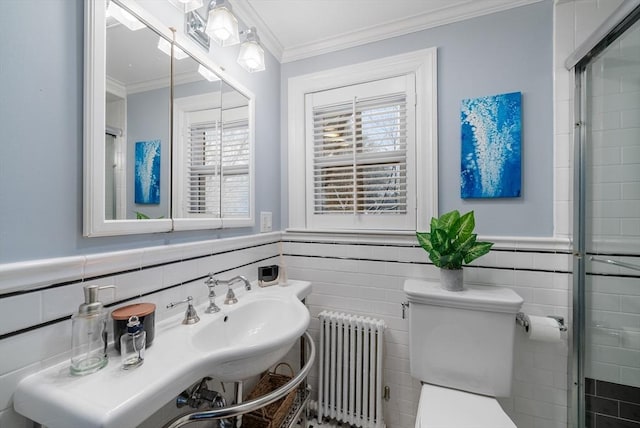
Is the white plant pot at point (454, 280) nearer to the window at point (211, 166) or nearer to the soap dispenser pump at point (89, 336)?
the window at point (211, 166)

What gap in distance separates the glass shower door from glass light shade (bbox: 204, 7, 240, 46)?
1.47 meters

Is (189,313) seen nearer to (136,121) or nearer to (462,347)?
(136,121)

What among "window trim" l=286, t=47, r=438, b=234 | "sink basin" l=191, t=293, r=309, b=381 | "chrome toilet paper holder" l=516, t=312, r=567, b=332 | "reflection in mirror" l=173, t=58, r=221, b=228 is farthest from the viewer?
"window trim" l=286, t=47, r=438, b=234

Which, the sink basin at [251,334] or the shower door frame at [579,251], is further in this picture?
the shower door frame at [579,251]

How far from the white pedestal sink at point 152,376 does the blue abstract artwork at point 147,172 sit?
0.45 m

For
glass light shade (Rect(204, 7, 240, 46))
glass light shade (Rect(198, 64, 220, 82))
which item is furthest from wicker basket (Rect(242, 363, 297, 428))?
glass light shade (Rect(204, 7, 240, 46))

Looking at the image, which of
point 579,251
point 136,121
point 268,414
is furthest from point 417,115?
point 268,414

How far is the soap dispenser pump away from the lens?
0.65m

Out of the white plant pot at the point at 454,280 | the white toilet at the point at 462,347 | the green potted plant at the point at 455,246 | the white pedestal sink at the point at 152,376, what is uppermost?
the green potted plant at the point at 455,246

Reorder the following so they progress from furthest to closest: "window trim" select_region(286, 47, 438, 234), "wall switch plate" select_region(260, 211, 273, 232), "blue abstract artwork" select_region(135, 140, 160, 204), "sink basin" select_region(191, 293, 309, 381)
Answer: "wall switch plate" select_region(260, 211, 273, 232) < "window trim" select_region(286, 47, 438, 234) < "blue abstract artwork" select_region(135, 140, 160, 204) < "sink basin" select_region(191, 293, 309, 381)

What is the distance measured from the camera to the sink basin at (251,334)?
77cm

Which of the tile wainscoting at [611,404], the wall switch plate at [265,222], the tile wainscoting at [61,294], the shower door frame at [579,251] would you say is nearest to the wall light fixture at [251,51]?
the wall switch plate at [265,222]

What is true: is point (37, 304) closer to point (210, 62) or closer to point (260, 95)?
point (210, 62)

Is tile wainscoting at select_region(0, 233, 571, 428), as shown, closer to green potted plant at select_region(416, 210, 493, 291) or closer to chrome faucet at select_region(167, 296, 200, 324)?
chrome faucet at select_region(167, 296, 200, 324)
